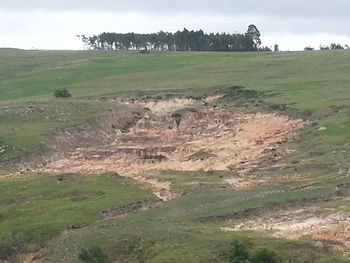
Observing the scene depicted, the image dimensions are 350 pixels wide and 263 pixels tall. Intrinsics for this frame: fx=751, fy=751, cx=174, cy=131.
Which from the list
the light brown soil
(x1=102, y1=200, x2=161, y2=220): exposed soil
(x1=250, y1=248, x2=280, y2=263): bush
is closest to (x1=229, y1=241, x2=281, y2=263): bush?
(x1=250, y1=248, x2=280, y2=263): bush

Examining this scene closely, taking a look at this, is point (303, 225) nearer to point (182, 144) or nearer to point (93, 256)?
point (93, 256)

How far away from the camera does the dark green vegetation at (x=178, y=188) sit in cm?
3468

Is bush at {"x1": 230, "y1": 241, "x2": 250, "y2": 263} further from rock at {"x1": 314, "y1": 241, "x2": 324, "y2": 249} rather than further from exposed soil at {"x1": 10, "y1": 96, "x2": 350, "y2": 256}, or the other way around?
exposed soil at {"x1": 10, "y1": 96, "x2": 350, "y2": 256}

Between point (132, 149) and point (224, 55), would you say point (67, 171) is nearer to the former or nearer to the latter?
point (132, 149)

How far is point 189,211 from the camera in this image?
136 feet

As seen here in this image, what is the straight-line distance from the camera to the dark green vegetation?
34681 millimetres

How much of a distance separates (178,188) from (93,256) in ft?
51.5

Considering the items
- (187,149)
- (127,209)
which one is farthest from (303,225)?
(187,149)

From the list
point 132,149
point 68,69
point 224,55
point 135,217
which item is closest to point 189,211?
point 135,217

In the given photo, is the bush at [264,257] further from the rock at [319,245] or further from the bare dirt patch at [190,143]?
the bare dirt patch at [190,143]

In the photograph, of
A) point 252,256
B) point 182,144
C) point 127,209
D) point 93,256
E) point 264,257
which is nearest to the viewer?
point 264,257

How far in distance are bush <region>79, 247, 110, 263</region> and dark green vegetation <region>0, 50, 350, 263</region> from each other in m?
1.28

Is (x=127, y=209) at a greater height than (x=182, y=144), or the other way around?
(x=127, y=209)

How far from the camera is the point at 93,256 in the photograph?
32.7m
